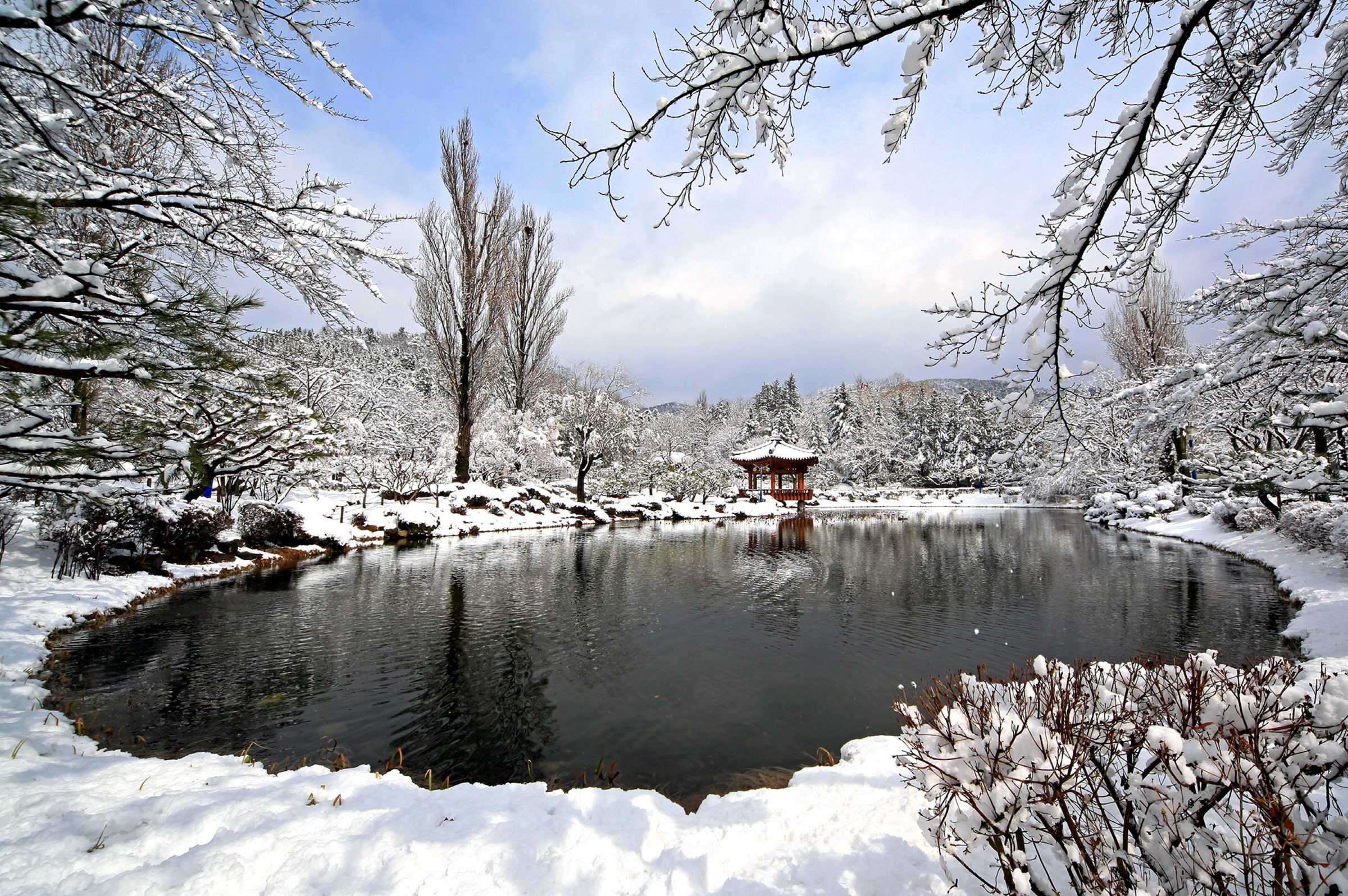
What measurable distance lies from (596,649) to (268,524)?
11.4 m

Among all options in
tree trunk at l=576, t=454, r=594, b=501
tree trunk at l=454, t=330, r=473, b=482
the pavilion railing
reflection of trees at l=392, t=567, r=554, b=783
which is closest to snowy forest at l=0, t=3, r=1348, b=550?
reflection of trees at l=392, t=567, r=554, b=783

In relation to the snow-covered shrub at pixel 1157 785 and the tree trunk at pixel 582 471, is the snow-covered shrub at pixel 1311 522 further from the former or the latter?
the tree trunk at pixel 582 471

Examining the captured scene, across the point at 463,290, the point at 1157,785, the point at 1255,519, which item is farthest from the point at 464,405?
the point at 1255,519

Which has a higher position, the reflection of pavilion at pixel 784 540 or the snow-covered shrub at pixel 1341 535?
the snow-covered shrub at pixel 1341 535

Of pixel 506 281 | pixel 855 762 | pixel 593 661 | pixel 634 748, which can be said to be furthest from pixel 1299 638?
pixel 506 281

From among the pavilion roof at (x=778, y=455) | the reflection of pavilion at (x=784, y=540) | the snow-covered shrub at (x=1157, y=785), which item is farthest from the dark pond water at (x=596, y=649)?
the pavilion roof at (x=778, y=455)

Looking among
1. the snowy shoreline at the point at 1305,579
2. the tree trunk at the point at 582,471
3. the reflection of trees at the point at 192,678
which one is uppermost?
the tree trunk at the point at 582,471

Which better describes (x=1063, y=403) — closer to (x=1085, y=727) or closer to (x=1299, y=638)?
(x=1085, y=727)

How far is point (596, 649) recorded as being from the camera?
24.4 ft

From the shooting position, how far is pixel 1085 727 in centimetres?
197

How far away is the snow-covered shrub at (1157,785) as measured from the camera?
161 centimetres

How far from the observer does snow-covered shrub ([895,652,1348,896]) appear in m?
1.61

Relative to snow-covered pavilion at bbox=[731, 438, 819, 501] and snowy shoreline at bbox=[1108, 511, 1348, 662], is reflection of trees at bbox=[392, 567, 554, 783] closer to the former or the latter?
snowy shoreline at bbox=[1108, 511, 1348, 662]

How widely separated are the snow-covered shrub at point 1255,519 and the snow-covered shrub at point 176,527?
2468 cm
